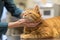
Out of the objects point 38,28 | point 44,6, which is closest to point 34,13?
point 38,28

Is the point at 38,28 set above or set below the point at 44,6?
below

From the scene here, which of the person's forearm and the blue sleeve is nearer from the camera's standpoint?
the person's forearm

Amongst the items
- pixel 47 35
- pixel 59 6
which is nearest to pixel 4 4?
pixel 47 35

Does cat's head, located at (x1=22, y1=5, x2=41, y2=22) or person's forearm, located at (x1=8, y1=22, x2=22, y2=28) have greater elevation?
cat's head, located at (x1=22, y1=5, x2=41, y2=22)

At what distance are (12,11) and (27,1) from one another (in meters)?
0.19

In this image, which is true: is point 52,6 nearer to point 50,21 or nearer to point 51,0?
point 51,0

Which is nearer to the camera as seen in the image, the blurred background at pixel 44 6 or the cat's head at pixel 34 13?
the cat's head at pixel 34 13

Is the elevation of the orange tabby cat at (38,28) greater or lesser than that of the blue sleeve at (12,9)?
lesser

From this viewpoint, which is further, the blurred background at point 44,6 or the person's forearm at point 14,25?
the blurred background at point 44,6

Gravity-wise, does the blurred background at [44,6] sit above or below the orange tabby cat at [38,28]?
above

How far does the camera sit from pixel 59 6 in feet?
3.61

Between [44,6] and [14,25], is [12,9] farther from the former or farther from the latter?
[44,6]

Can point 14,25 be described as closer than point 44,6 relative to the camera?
Yes

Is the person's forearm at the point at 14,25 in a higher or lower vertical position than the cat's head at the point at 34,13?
lower
